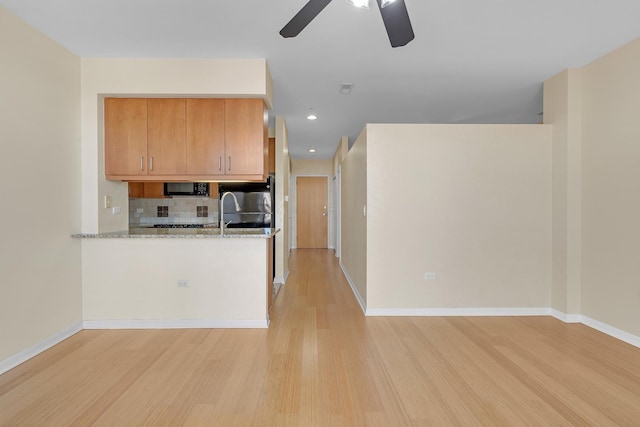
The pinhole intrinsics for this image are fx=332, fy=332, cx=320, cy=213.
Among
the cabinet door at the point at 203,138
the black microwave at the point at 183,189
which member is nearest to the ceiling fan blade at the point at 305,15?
the cabinet door at the point at 203,138

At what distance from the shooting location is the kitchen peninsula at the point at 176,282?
3.05 meters

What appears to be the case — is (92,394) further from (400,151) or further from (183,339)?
(400,151)

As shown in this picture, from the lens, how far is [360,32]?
2.59m

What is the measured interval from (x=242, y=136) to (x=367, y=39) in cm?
141

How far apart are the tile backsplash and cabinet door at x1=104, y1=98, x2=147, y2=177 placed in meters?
2.33

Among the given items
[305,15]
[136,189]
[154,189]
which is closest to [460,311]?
[305,15]

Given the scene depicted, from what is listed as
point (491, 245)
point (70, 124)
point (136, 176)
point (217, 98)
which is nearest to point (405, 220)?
point (491, 245)

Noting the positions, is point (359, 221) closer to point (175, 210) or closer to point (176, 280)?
point (176, 280)

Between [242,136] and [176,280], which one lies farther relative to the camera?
[242,136]

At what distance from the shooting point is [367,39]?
2693 mm

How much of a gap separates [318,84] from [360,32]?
1.08m

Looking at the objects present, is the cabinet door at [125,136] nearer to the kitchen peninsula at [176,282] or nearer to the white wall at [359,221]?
the kitchen peninsula at [176,282]

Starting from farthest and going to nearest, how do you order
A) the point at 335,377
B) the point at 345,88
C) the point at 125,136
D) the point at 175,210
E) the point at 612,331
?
1. the point at 175,210
2. the point at 345,88
3. the point at 125,136
4. the point at 612,331
5. the point at 335,377

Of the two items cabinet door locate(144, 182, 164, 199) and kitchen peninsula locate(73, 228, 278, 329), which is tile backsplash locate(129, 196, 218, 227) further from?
kitchen peninsula locate(73, 228, 278, 329)
